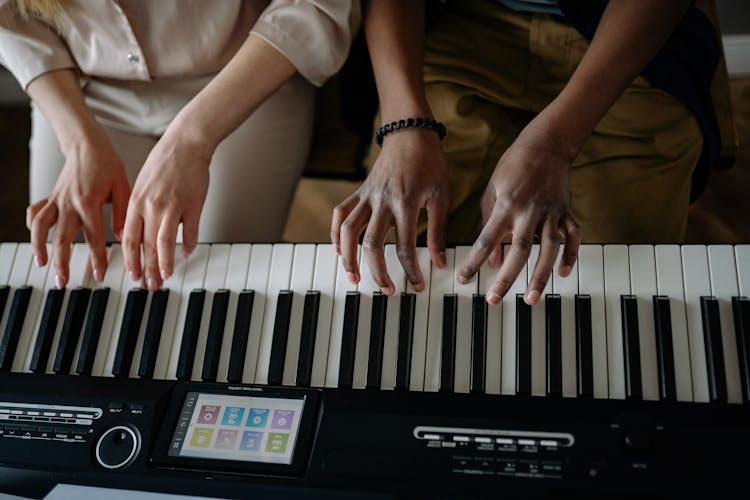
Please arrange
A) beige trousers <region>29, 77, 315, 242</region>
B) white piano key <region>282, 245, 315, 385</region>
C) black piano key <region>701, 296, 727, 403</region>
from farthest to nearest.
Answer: beige trousers <region>29, 77, 315, 242</region> < white piano key <region>282, 245, 315, 385</region> < black piano key <region>701, 296, 727, 403</region>

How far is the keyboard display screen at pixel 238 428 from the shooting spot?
30.4 inches

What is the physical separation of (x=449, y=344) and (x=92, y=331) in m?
0.49

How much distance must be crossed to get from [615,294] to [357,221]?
13.5 inches

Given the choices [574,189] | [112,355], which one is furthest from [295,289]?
[574,189]

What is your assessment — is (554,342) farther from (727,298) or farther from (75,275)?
(75,275)

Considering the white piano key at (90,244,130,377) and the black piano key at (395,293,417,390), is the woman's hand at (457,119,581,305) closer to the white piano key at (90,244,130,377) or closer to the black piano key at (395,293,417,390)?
the black piano key at (395,293,417,390)

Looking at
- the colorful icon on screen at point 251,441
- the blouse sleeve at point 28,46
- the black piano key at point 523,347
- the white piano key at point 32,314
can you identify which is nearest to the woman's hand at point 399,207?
the black piano key at point 523,347

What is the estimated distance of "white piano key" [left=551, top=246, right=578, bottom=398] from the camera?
2.56 feet

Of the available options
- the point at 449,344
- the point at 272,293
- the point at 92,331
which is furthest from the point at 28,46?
the point at 449,344

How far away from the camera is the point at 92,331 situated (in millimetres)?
910

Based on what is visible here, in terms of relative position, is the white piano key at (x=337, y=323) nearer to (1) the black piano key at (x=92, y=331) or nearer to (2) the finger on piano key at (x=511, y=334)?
(2) the finger on piano key at (x=511, y=334)

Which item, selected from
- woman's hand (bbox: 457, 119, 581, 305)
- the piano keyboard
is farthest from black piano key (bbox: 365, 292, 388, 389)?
woman's hand (bbox: 457, 119, 581, 305)

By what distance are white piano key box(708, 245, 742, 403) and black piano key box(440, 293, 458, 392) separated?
1.02 feet

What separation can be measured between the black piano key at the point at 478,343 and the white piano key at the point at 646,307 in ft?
0.60
